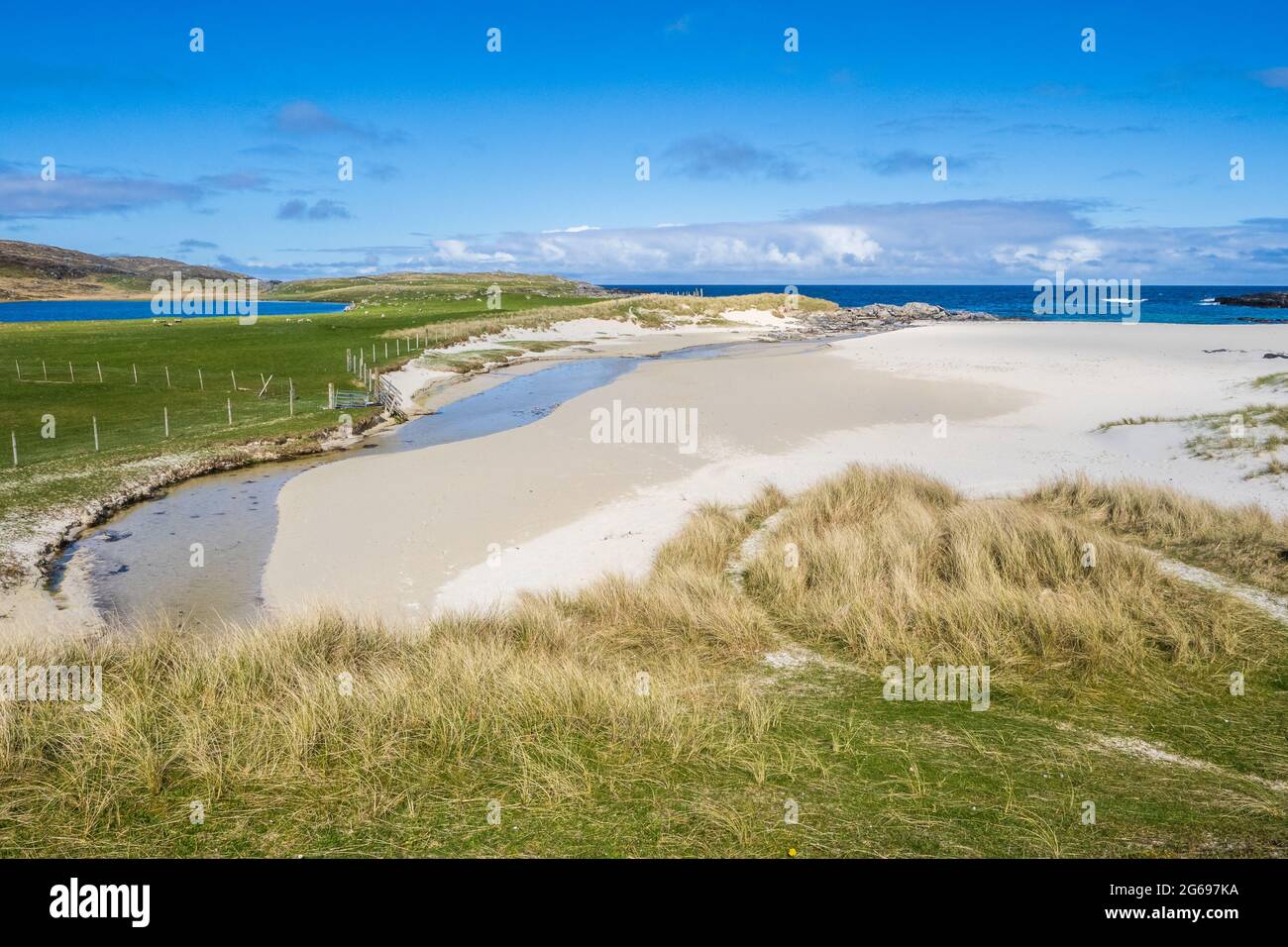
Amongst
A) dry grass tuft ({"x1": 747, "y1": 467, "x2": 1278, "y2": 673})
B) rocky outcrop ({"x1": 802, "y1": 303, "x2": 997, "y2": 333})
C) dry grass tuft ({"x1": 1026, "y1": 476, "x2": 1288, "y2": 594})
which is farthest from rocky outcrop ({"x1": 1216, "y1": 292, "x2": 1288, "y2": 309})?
dry grass tuft ({"x1": 747, "y1": 467, "x2": 1278, "y2": 673})

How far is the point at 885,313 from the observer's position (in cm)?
9931

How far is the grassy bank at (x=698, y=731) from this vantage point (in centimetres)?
467

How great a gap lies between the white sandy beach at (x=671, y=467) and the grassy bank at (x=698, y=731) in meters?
3.12

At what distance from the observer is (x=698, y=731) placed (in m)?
5.83

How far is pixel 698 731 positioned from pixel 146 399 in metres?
30.1

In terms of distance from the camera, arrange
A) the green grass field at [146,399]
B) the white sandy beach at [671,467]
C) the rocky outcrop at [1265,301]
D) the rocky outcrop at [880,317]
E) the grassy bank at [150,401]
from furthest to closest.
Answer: the rocky outcrop at [1265,301], the rocky outcrop at [880,317], the green grass field at [146,399], the grassy bank at [150,401], the white sandy beach at [671,467]

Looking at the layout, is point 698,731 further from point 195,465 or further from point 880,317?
point 880,317

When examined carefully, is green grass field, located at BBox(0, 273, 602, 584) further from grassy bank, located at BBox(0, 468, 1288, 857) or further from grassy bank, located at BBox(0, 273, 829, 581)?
grassy bank, located at BBox(0, 468, 1288, 857)

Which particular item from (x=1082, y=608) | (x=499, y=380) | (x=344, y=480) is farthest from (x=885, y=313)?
(x=1082, y=608)

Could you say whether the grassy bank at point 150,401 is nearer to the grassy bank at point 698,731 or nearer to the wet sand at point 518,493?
the wet sand at point 518,493

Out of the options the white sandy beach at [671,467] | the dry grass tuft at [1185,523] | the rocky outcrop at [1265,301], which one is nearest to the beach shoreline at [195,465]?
the white sandy beach at [671,467]

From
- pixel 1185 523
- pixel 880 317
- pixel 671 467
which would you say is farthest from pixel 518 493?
pixel 880 317
